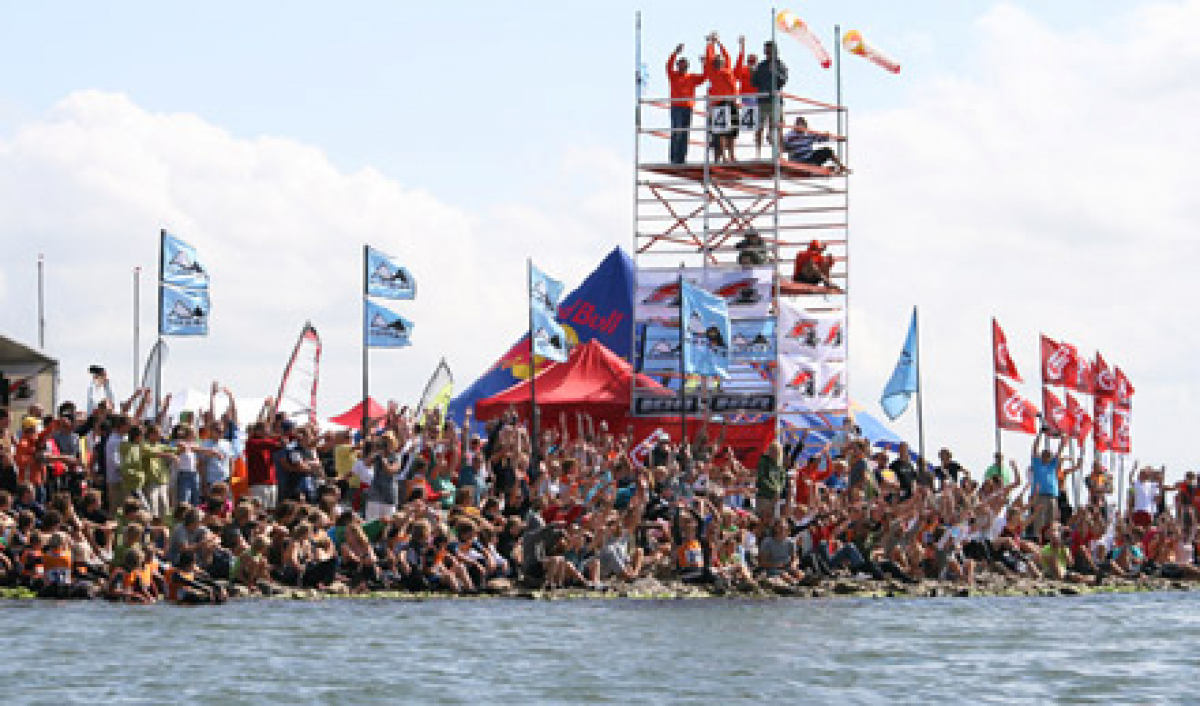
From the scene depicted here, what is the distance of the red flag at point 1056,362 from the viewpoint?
4144 centimetres

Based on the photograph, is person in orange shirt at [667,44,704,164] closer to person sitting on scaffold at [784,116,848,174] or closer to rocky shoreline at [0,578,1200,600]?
person sitting on scaffold at [784,116,848,174]

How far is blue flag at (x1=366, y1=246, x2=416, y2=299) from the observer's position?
3391cm

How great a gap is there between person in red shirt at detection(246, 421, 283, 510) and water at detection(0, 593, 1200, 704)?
2.16 m

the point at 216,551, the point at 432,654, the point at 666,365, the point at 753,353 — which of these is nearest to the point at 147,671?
the point at 432,654

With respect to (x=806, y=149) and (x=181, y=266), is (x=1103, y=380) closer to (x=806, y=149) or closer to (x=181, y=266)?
(x=806, y=149)

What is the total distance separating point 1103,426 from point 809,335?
21.1 feet

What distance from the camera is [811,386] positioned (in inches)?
1624

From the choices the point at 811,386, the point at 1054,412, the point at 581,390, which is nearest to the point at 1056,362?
the point at 1054,412

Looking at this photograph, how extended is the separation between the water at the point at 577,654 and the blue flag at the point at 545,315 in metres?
6.63

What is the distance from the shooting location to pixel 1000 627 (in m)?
28.1

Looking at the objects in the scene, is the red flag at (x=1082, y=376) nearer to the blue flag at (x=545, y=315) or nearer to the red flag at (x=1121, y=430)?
the red flag at (x=1121, y=430)

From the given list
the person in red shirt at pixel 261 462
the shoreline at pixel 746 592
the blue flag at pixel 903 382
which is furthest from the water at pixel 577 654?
the blue flag at pixel 903 382

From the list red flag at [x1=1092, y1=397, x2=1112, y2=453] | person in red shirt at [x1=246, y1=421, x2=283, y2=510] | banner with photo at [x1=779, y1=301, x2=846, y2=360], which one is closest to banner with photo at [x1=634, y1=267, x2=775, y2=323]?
banner with photo at [x1=779, y1=301, x2=846, y2=360]

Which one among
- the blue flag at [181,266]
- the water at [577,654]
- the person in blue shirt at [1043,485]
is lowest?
the water at [577,654]
